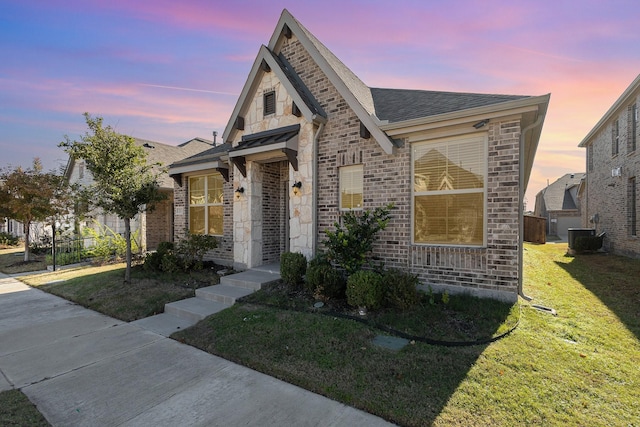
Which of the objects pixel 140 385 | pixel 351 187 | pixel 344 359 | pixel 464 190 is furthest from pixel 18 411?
pixel 464 190

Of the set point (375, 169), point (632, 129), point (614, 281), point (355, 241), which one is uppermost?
point (632, 129)

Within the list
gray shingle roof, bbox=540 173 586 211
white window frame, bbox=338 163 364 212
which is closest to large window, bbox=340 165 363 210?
white window frame, bbox=338 163 364 212

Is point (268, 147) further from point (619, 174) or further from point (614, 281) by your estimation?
point (619, 174)

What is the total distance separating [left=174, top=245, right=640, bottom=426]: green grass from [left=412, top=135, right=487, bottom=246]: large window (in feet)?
4.59

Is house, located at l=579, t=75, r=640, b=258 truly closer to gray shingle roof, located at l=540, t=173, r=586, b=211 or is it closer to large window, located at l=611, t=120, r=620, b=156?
large window, located at l=611, t=120, r=620, b=156

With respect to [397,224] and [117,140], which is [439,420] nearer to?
[397,224]

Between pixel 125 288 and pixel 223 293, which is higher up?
pixel 223 293

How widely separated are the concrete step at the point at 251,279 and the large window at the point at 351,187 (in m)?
2.53

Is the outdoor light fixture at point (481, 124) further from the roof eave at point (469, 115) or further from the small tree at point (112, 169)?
the small tree at point (112, 169)

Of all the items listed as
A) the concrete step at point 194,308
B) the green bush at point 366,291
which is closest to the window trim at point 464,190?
the green bush at point 366,291

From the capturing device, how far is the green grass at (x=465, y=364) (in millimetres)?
2934

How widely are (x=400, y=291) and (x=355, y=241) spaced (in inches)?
53.7

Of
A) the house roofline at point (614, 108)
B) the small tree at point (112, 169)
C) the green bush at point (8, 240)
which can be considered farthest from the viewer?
the green bush at point (8, 240)

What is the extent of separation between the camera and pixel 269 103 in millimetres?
8508
